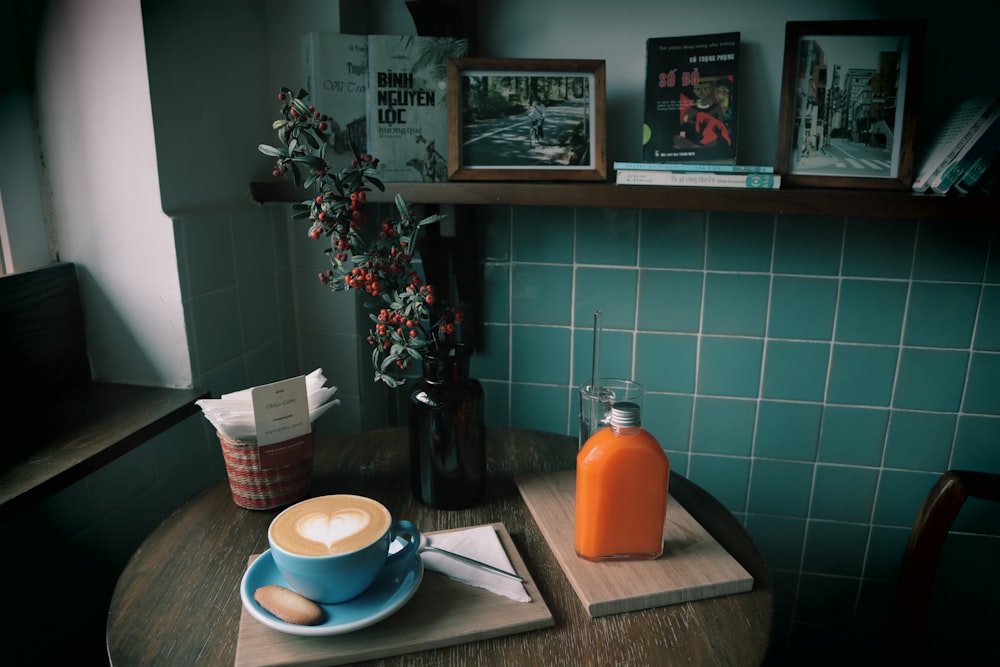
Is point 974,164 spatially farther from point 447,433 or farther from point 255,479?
point 255,479

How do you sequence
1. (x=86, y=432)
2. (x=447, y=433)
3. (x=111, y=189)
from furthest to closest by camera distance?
1. (x=111, y=189)
2. (x=86, y=432)
3. (x=447, y=433)

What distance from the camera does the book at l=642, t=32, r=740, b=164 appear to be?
4.38 ft

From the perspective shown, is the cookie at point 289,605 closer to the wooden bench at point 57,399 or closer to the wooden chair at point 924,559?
the wooden bench at point 57,399

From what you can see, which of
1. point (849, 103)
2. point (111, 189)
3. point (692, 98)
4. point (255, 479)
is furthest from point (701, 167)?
point (111, 189)

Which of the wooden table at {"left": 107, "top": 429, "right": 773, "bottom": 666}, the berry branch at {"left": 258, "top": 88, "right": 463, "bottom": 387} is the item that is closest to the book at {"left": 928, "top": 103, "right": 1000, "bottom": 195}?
the wooden table at {"left": 107, "top": 429, "right": 773, "bottom": 666}

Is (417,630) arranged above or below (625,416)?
below

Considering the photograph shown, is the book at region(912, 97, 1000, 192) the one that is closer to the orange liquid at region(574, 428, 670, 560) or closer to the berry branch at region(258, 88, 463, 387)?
the orange liquid at region(574, 428, 670, 560)

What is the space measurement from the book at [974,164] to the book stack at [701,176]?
28 cm

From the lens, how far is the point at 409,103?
133 centimetres

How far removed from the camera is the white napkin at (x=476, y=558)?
82 centimetres

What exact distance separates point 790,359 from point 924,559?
0.50m

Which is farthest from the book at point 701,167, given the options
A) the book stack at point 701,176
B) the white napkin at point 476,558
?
the white napkin at point 476,558

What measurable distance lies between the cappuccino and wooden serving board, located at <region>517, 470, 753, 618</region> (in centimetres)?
25

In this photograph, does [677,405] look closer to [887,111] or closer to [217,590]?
[887,111]
